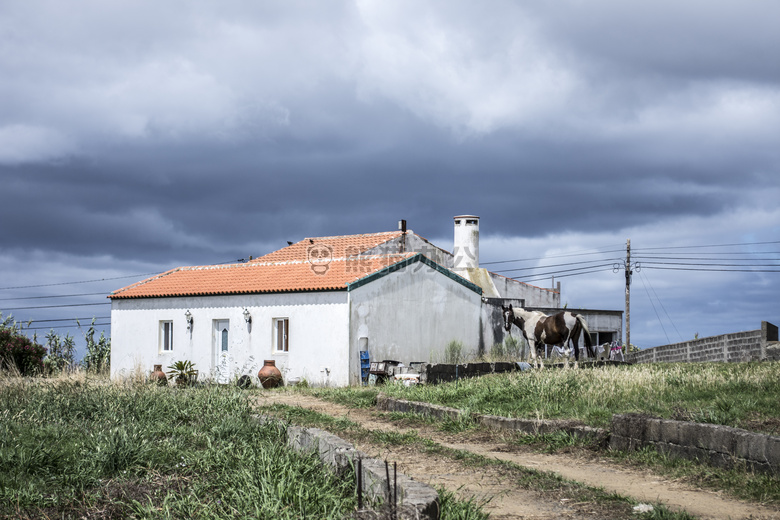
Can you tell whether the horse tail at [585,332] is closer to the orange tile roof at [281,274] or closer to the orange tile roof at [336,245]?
the orange tile roof at [281,274]

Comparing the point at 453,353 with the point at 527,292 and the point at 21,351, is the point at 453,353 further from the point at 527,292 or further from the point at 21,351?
the point at 21,351

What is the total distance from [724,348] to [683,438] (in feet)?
64.7

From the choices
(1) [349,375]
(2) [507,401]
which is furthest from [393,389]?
(1) [349,375]

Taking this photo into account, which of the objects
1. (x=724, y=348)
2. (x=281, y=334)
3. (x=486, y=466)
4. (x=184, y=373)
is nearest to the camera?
(x=486, y=466)

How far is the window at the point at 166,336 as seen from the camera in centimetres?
2784

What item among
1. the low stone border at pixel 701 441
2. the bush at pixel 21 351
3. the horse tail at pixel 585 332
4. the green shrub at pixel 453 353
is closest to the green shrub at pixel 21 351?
the bush at pixel 21 351

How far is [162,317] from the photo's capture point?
27969 millimetres

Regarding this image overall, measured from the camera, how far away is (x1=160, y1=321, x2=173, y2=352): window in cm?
2784

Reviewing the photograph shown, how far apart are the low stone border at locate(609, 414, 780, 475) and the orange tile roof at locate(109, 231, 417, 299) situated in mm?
13944

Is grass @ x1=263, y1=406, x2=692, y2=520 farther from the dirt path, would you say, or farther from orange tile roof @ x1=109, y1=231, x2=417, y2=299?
orange tile roof @ x1=109, y1=231, x2=417, y2=299

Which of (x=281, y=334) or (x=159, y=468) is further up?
(x=281, y=334)

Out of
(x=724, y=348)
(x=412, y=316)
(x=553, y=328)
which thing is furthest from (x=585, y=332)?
(x=724, y=348)

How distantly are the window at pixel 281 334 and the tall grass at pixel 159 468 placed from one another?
43.9 feet

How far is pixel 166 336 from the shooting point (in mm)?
28172
